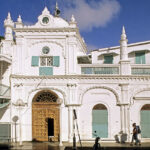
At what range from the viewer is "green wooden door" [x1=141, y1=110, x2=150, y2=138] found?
73.6 ft

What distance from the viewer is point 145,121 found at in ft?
73.9

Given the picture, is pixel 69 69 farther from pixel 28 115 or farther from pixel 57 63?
pixel 28 115

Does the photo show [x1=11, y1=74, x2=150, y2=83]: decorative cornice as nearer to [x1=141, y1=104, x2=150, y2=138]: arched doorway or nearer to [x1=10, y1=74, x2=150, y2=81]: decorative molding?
[x1=10, y1=74, x2=150, y2=81]: decorative molding

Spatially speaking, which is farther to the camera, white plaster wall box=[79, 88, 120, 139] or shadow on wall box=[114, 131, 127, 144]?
white plaster wall box=[79, 88, 120, 139]

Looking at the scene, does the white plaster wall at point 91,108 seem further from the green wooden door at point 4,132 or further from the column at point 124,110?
the green wooden door at point 4,132

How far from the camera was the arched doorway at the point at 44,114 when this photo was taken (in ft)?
73.4

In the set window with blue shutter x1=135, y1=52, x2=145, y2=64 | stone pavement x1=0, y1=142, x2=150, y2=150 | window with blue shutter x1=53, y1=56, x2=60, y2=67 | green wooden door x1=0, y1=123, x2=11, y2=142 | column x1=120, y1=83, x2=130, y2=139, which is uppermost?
window with blue shutter x1=135, y1=52, x2=145, y2=64

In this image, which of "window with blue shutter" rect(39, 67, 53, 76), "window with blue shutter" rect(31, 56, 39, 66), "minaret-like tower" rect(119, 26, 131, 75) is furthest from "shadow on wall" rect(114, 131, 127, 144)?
"window with blue shutter" rect(31, 56, 39, 66)

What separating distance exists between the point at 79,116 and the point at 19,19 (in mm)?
9415

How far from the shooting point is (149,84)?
22.9 metres

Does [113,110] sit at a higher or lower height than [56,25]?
lower

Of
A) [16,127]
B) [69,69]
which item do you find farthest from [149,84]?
[16,127]

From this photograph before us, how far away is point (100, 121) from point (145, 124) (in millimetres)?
3624

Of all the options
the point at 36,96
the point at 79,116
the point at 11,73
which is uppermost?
the point at 11,73
